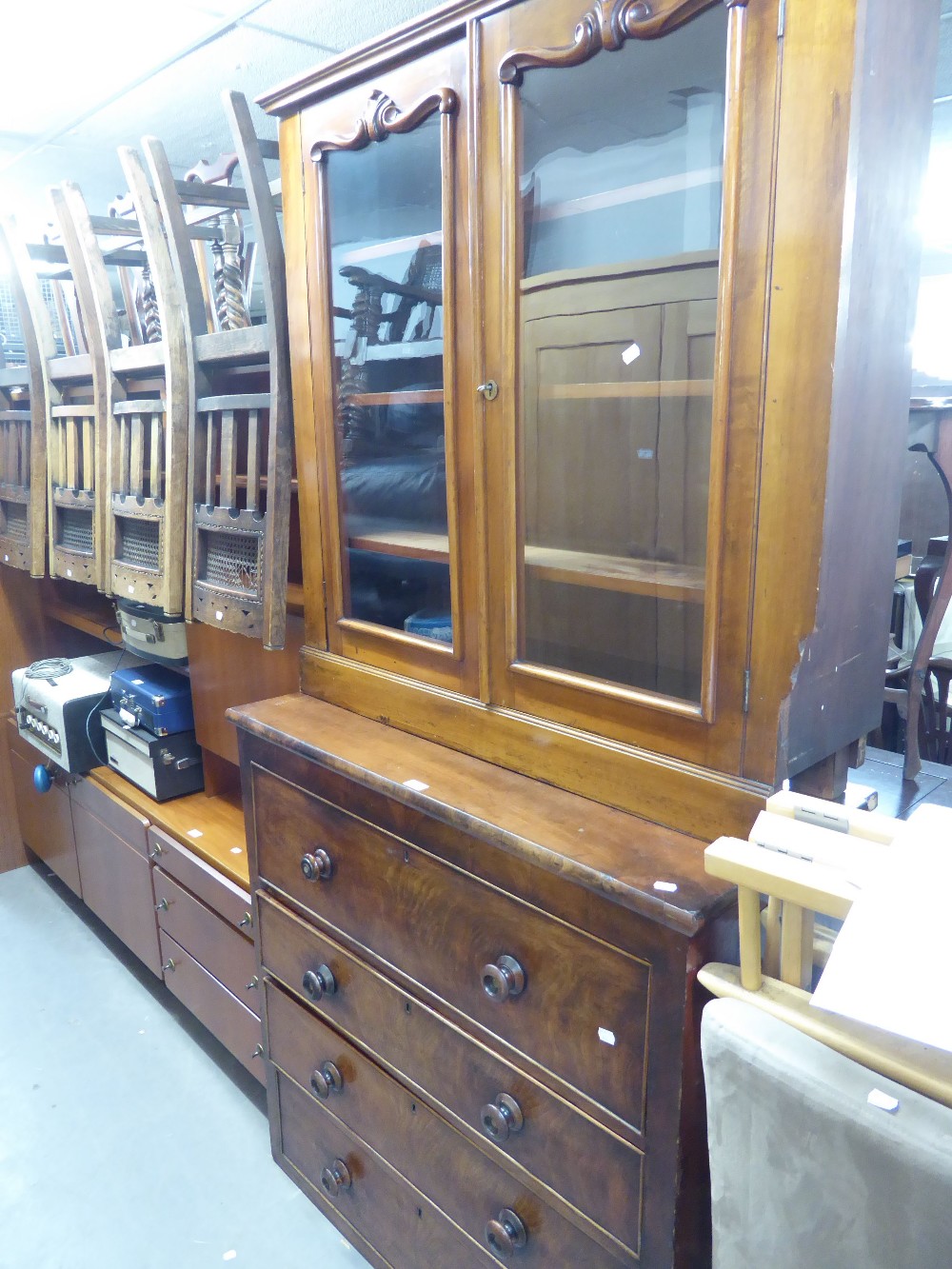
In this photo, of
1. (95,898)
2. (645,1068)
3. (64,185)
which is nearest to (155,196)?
(64,185)

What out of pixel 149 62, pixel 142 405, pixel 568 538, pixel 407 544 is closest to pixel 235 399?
pixel 142 405

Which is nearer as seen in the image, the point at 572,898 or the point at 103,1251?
the point at 572,898

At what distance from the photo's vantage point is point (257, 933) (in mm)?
1577

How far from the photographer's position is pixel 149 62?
1.94 m

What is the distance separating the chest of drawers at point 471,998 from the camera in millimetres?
929

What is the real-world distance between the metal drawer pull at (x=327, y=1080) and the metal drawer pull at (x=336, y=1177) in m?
0.12

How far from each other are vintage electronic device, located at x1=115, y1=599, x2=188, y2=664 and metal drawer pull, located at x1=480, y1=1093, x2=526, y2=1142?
4.36 feet

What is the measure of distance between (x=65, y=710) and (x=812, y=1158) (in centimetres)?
214

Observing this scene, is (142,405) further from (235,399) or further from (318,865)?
(318,865)

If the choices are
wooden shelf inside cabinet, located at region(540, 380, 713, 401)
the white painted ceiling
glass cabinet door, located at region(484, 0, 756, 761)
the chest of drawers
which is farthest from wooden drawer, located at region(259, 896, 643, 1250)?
the white painted ceiling

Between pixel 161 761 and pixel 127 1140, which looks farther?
pixel 161 761

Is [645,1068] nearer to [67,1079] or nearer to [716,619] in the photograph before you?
[716,619]

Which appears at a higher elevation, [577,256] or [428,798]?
[577,256]

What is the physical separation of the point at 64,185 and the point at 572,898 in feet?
5.89
